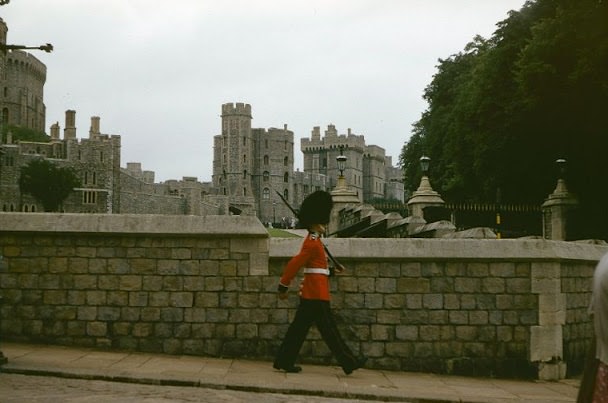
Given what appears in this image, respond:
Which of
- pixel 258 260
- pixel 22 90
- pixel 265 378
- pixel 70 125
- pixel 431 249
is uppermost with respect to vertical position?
pixel 22 90

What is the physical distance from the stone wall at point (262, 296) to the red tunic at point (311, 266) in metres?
1.07

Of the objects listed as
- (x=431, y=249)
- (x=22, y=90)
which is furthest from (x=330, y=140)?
(x=431, y=249)

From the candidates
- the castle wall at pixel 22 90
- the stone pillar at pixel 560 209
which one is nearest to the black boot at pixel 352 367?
the stone pillar at pixel 560 209

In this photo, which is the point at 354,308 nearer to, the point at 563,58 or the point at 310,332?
the point at 310,332

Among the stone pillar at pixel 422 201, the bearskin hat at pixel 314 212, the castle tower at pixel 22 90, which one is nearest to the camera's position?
the bearskin hat at pixel 314 212

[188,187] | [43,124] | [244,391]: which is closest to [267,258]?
[244,391]

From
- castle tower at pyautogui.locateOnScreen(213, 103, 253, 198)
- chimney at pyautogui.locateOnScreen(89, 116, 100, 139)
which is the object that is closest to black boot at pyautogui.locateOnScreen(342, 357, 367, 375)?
chimney at pyautogui.locateOnScreen(89, 116, 100, 139)

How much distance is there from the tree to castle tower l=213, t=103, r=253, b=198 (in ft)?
199

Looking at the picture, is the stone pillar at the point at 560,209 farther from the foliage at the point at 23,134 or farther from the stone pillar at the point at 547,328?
the foliage at the point at 23,134

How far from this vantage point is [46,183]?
289 feet

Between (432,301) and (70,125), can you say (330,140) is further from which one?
(432,301)

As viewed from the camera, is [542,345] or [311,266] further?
[542,345]

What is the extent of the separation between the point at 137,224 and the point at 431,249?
12.2ft

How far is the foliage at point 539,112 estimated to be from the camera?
23625 millimetres
